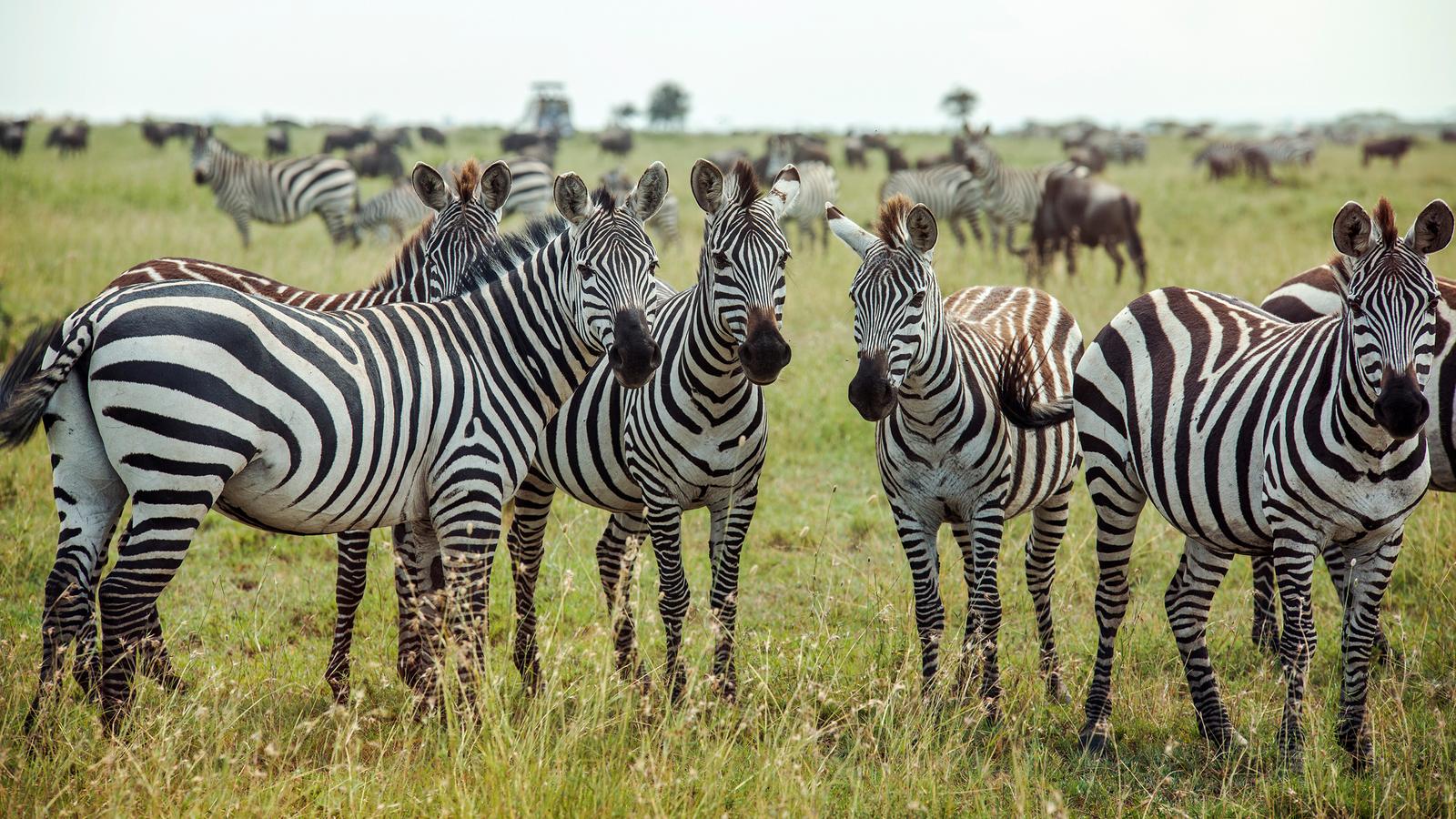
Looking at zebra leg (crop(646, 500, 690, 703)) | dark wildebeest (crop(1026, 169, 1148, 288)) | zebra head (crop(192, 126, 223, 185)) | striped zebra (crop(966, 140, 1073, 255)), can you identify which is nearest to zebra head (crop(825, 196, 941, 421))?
zebra leg (crop(646, 500, 690, 703))

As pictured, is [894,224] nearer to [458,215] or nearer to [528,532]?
[528,532]

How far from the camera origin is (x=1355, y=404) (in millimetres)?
3512

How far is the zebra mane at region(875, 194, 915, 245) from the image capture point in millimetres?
4344

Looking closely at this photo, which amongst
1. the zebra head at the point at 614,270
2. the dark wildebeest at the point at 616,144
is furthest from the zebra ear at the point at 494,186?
the dark wildebeest at the point at 616,144

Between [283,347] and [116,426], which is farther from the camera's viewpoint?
[283,347]

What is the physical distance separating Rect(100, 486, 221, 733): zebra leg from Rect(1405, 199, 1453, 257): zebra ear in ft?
13.4

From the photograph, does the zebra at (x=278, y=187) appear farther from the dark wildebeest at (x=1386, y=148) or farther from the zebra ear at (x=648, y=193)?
the dark wildebeest at (x=1386, y=148)

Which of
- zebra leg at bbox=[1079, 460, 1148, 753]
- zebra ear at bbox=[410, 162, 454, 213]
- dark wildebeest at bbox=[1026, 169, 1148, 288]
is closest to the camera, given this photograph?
zebra leg at bbox=[1079, 460, 1148, 753]

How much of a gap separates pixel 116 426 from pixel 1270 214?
2081 centimetres

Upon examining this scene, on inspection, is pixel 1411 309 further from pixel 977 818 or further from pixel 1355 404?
pixel 977 818

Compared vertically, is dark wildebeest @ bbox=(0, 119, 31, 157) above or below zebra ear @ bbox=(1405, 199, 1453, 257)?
above

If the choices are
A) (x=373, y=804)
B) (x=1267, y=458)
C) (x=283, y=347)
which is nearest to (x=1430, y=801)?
(x=1267, y=458)

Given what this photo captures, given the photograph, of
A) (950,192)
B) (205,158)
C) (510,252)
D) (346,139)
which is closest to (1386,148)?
(950,192)

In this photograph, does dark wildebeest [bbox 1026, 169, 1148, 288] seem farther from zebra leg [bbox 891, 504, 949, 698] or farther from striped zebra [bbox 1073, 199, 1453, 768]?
→ zebra leg [bbox 891, 504, 949, 698]
